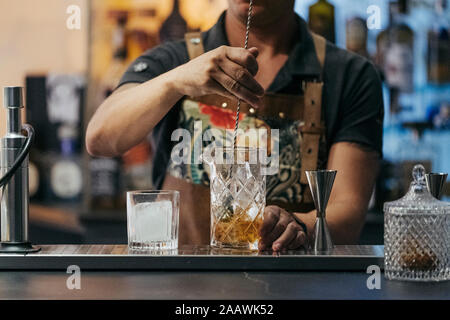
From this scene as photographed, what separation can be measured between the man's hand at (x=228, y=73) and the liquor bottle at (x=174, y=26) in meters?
1.22

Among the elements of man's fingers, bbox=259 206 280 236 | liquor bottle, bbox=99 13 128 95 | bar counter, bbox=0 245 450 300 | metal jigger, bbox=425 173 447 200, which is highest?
liquor bottle, bbox=99 13 128 95

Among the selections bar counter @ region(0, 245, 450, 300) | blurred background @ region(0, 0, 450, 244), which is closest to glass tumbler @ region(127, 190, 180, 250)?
bar counter @ region(0, 245, 450, 300)

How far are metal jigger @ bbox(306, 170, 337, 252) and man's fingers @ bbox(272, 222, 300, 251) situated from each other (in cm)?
4

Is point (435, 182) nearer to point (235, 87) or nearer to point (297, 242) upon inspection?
point (297, 242)

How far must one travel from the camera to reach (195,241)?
190cm

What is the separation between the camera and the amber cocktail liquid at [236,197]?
127 cm

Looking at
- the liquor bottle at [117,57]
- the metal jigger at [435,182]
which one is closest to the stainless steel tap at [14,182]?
the metal jigger at [435,182]

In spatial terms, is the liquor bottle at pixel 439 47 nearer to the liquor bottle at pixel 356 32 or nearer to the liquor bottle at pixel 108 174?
the liquor bottle at pixel 356 32

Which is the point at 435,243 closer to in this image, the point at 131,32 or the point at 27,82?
the point at 131,32

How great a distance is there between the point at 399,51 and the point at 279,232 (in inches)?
63.8

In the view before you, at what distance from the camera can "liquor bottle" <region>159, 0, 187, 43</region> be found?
2.73m

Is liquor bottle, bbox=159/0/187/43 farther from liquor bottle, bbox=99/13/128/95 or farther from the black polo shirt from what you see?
the black polo shirt

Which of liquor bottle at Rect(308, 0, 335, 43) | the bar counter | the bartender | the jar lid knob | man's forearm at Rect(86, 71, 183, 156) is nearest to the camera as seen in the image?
the bar counter
